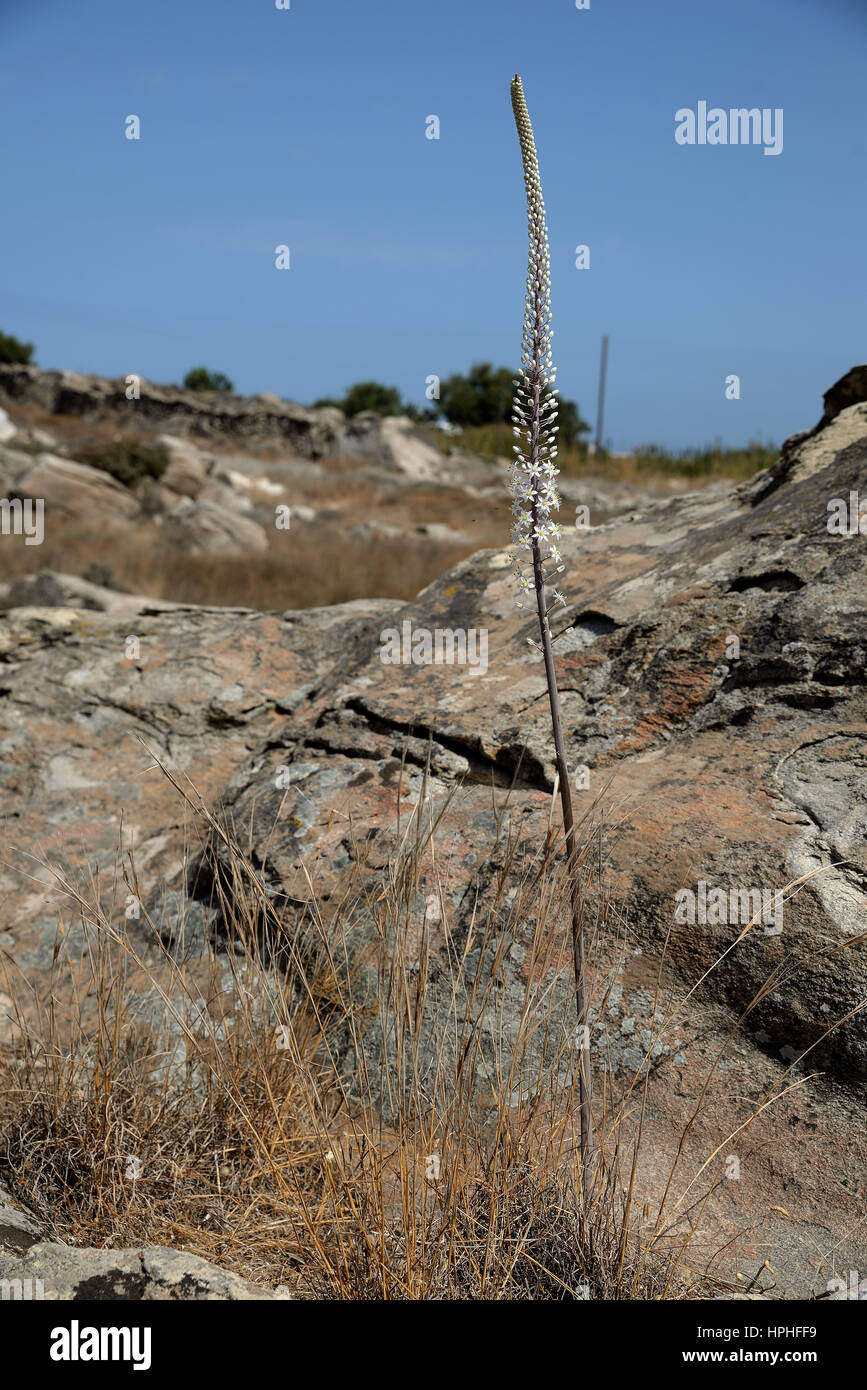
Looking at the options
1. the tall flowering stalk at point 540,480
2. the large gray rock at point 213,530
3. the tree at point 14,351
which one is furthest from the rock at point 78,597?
the tree at point 14,351

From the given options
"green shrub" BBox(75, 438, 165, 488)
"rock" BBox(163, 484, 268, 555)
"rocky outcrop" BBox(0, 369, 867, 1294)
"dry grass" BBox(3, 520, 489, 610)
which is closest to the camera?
"rocky outcrop" BBox(0, 369, 867, 1294)

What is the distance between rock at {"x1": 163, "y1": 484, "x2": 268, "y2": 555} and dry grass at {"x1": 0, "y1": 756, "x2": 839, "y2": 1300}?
11.8 m

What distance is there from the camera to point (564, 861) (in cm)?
191

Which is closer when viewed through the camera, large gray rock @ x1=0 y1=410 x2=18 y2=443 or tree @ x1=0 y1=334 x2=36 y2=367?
large gray rock @ x1=0 y1=410 x2=18 y2=443

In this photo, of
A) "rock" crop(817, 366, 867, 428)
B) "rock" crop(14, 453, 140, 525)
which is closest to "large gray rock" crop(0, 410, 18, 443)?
"rock" crop(14, 453, 140, 525)

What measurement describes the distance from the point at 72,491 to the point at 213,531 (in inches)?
160

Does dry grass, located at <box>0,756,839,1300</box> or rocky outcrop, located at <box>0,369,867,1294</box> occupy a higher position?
rocky outcrop, located at <box>0,369,867,1294</box>

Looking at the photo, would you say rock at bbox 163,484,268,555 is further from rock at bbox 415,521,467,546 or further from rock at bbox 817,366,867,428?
rock at bbox 817,366,867,428

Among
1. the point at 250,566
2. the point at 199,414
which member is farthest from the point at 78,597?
the point at 199,414

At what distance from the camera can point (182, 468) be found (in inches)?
912

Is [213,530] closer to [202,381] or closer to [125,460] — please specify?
[125,460]

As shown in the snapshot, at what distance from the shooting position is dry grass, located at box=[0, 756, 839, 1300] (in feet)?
5.19
